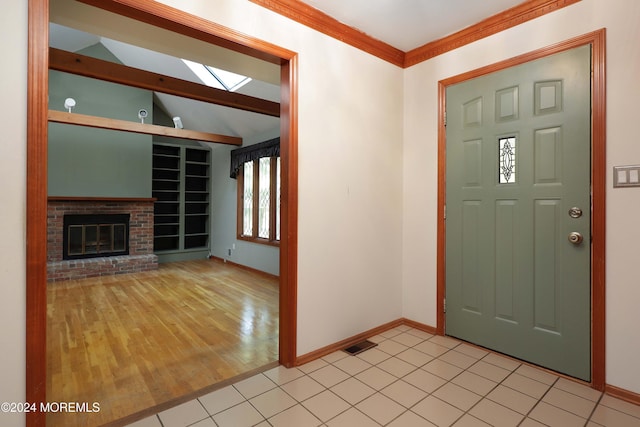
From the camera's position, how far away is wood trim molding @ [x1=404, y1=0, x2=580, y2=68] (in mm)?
2188

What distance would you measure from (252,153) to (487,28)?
4.03 meters

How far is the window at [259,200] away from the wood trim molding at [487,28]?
2931mm

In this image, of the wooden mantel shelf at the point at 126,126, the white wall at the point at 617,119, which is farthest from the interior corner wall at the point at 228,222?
the white wall at the point at 617,119

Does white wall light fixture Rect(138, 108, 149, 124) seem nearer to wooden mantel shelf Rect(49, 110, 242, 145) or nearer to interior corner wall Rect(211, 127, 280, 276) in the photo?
wooden mantel shelf Rect(49, 110, 242, 145)

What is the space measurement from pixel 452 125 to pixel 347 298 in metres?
1.68


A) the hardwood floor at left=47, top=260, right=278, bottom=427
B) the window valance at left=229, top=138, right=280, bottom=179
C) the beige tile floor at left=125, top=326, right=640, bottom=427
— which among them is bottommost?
the hardwood floor at left=47, top=260, right=278, bottom=427

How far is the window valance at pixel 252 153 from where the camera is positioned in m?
5.08

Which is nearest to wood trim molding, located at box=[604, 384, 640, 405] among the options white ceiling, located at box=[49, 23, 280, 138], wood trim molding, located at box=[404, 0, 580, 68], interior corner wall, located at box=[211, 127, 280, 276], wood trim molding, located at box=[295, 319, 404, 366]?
wood trim molding, located at box=[295, 319, 404, 366]

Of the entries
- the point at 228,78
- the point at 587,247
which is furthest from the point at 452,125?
the point at 228,78

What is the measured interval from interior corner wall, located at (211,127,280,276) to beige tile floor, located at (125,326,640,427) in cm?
313

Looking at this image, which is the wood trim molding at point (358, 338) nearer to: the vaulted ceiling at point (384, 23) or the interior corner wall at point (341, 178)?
the interior corner wall at point (341, 178)

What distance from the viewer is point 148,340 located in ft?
9.19

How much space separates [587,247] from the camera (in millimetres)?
2031

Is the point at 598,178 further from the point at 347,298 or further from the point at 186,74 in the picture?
the point at 186,74
